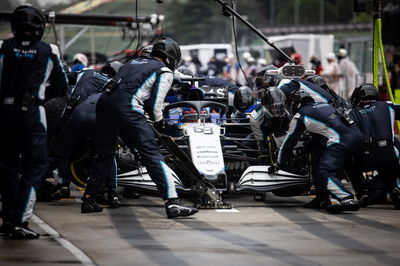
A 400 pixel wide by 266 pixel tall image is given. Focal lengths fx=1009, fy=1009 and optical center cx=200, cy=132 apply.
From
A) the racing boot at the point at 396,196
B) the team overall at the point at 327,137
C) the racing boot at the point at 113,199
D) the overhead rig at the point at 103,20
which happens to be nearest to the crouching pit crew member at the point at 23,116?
the racing boot at the point at 113,199

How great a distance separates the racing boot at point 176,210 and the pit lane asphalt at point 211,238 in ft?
0.34

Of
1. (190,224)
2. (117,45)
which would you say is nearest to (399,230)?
(190,224)

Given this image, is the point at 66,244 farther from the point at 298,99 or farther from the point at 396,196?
the point at 396,196

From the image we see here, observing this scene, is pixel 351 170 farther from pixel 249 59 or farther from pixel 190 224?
pixel 249 59

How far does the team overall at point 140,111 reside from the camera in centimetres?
1082

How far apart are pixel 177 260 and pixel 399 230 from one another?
117 inches

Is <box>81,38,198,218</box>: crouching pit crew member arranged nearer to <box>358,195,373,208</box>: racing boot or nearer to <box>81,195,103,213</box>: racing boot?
<box>81,195,103,213</box>: racing boot

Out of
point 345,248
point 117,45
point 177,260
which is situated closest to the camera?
point 177,260

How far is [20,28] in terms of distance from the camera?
952 centimetres

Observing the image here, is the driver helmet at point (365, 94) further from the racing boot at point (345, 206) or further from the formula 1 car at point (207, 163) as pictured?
the racing boot at point (345, 206)

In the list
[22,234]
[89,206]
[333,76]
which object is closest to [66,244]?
[22,234]

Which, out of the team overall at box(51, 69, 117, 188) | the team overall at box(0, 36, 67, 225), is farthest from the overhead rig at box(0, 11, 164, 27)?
the team overall at box(0, 36, 67, 225)

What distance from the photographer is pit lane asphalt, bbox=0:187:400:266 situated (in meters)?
8.44

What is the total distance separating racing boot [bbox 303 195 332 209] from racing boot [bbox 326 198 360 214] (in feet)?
0.61
